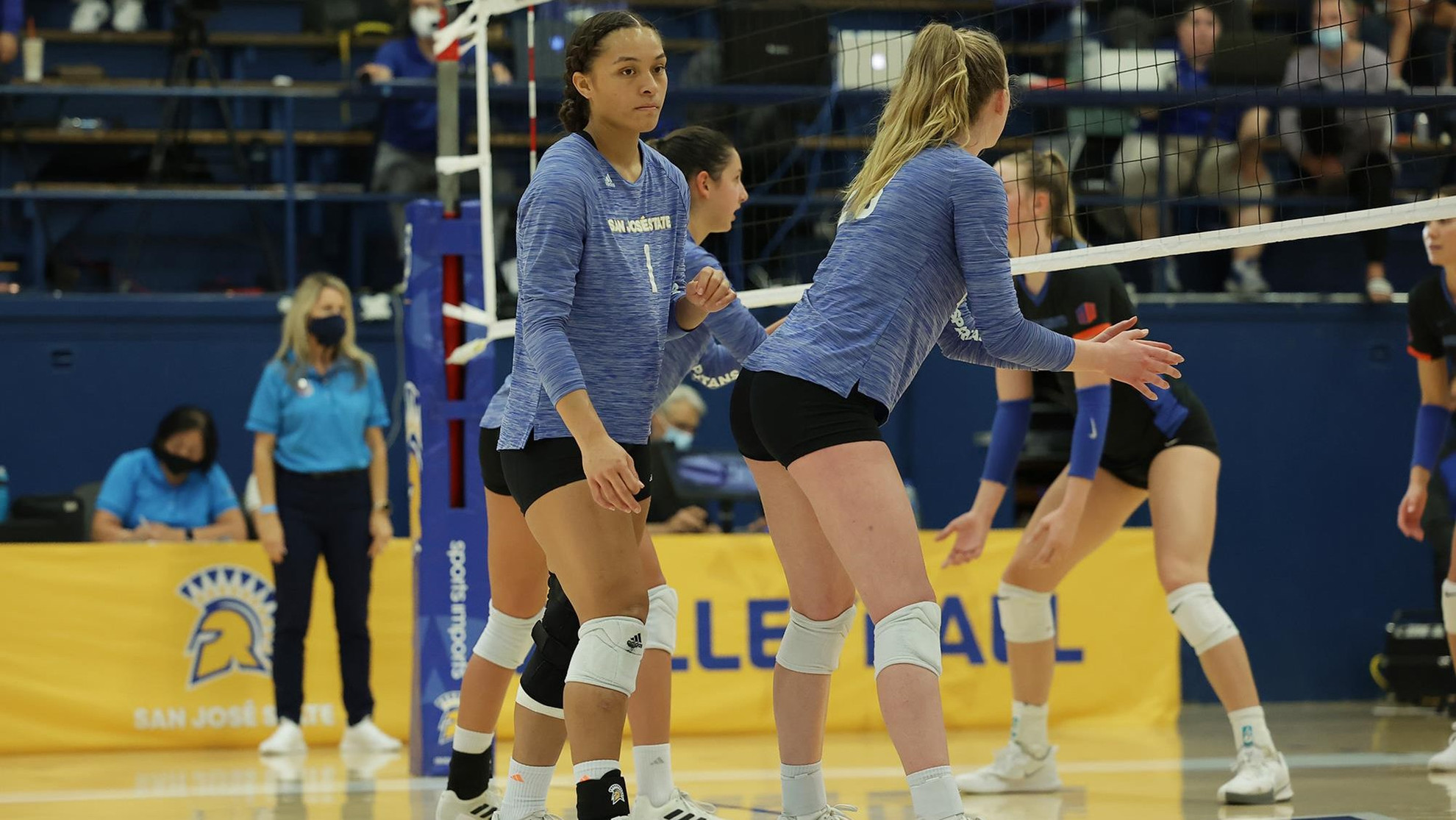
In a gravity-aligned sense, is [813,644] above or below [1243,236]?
below

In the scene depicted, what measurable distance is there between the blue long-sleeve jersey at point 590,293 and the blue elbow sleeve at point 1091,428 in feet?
5.31

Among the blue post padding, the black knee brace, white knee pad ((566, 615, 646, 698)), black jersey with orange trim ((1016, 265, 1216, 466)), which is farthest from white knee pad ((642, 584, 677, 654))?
the blue post padding

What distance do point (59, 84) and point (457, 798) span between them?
7.24 metres

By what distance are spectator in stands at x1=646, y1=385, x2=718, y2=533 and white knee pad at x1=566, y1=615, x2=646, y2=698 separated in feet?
13.9

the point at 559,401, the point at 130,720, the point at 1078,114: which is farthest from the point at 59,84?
the point at 559,401

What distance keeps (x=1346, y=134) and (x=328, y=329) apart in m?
6.30

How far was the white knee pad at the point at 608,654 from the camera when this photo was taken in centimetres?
349

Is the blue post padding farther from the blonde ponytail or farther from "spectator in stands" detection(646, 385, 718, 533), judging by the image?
the blonde ponytail

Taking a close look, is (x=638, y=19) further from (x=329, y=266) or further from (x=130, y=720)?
(x=329, y=266)

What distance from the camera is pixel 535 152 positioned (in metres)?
5.81

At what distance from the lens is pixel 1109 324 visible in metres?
5.18

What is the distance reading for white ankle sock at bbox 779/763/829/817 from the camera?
3.99 metres

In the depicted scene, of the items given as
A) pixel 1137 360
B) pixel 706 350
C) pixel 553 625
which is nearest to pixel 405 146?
pixel 706 350

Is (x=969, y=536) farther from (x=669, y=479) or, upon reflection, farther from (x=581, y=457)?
(x=669, y=479)
